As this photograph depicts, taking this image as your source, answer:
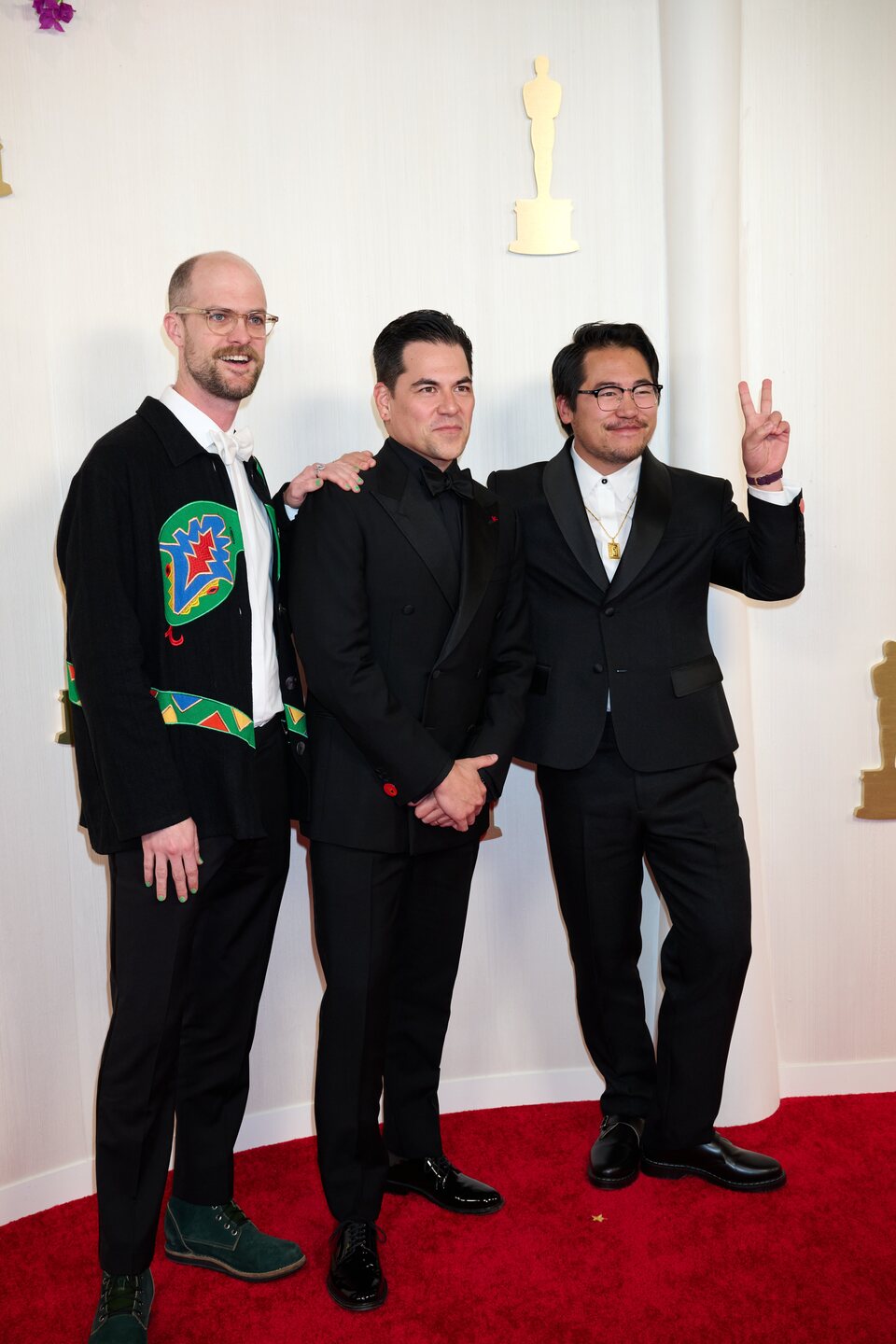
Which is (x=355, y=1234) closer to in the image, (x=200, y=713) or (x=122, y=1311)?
(x=122, y=1311)

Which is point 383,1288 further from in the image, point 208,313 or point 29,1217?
point 208,313

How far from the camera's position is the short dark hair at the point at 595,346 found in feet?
8.90

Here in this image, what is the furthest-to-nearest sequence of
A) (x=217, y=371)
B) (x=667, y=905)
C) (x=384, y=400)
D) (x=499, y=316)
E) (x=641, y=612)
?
(x=499, y=316) → (x=667, y=905) → (x=641, y=612) → (x=384, y=400) → (x=217, y=371)

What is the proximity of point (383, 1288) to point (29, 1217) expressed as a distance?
94 centimetres

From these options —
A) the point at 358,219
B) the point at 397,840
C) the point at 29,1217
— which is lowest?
the point at 29,1217

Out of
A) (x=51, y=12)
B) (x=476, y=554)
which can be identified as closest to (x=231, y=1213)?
(x=476, y=554)

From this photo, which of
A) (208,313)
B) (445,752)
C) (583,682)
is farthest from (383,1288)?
(208,313)

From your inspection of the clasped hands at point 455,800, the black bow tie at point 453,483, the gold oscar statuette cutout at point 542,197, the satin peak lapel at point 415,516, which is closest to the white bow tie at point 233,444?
the satin peak lapel at point 415,516

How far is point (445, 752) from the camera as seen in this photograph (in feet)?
7.73

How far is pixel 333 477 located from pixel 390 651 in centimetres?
38

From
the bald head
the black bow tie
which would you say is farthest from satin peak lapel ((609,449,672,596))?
the bald head

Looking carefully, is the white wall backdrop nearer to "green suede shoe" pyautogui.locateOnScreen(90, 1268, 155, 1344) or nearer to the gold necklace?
the gold necklace

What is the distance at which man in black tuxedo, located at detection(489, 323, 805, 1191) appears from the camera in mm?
2609

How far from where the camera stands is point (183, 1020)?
2.43 m
